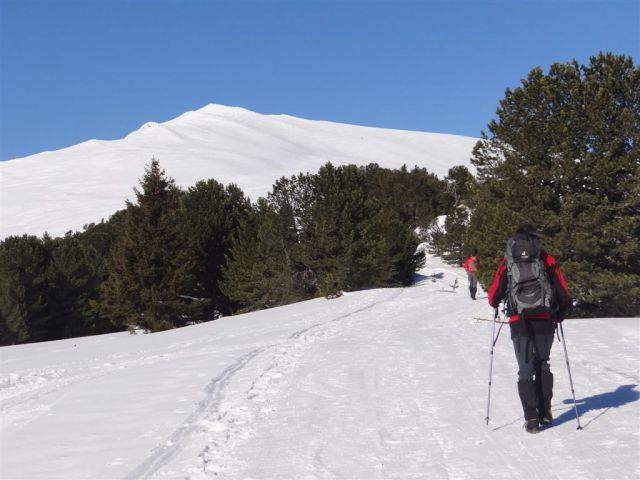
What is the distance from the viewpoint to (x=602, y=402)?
24.1ft

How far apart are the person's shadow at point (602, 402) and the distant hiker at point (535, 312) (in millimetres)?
507

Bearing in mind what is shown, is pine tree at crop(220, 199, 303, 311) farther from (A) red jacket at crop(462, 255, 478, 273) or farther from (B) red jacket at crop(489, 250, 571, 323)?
(B) red jacket at crop(489, 250, 571, 323)

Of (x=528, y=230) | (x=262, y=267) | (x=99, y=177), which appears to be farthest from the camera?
(x=99, y=177)

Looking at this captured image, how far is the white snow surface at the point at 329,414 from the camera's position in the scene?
5.33 metres

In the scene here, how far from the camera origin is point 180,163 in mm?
→ 175625

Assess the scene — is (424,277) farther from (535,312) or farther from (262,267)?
(535,312)

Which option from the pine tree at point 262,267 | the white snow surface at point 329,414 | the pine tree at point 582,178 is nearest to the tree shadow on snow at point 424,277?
the pine tree at point 262,267

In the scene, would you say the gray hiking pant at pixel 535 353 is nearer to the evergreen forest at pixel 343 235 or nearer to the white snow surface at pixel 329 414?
Answer: the white snow surface at pixel 329 414

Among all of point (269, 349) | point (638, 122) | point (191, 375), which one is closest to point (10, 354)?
point (269, 349)

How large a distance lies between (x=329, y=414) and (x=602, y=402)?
10.4 ft

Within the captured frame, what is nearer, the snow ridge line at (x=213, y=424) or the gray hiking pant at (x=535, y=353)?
the snow ridge line at (x=213, y=424)

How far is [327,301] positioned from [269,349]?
1309 cm

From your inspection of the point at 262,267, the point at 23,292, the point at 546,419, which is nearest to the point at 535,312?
the point at 546,419

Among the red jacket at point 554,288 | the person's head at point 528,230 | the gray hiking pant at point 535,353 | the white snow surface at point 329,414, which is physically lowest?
the white snow surface at point 329,414
